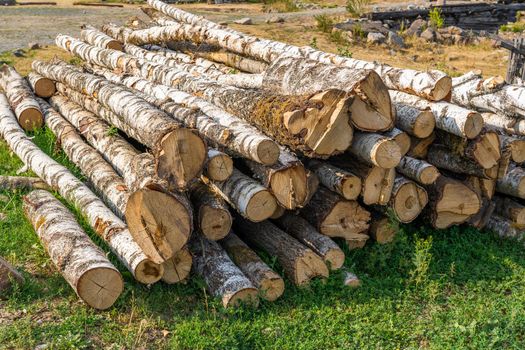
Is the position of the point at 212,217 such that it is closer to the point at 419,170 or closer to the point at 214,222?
the point at 214,222

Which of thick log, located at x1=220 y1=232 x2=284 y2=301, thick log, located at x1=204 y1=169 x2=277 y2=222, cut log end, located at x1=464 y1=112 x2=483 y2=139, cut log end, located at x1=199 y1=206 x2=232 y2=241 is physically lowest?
thick log, located at x1=220 y1=232 x2=284 y2=301

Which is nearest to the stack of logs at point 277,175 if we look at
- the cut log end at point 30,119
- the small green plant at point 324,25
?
the cut log end at point 30,119

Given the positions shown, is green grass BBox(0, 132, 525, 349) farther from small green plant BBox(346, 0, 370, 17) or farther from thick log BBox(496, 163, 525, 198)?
small green plant BBox(346, 0, 370, 17)

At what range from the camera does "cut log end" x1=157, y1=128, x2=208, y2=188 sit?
16.7ft

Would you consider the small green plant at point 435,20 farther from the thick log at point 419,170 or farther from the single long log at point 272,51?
the thick log at point 419,170

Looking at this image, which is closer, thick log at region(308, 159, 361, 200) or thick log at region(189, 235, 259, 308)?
thick log at region(189, 235, 259, 308)

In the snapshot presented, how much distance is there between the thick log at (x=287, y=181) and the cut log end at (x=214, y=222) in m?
0.48

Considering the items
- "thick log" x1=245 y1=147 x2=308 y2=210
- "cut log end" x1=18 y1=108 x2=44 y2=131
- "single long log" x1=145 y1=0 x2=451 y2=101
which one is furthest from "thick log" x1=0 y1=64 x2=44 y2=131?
"thick log" x1=245 y1=147 x2=308 y2=210

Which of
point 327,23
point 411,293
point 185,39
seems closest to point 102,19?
point 327,23

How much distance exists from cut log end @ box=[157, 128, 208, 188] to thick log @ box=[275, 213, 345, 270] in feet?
4.49

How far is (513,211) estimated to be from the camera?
6.64 metres

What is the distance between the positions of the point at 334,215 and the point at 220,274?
1.35m

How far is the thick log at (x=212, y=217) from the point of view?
5332mm

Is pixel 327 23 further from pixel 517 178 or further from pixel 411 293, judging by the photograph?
pixel 411 293
